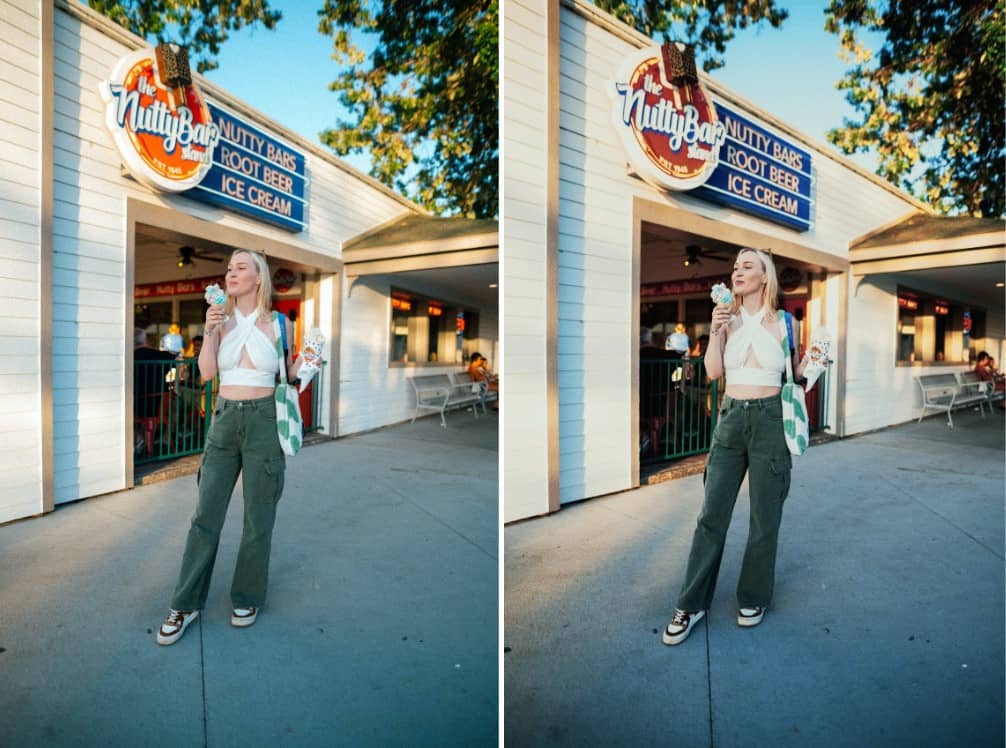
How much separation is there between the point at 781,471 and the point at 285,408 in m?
1.65

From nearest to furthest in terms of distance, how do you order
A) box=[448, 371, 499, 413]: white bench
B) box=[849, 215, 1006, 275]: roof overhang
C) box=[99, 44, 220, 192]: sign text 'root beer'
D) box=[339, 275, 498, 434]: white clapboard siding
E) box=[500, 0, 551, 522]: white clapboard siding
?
box=[500, 0, 551, 522]: white clapboard siding, box=[99, 44, 220, 192]: sign text 'root beer', box=[849, 215, 1006, 275]: roof overhang, box=[339, 275, 498, 434]: white clapboard siding, box=[448, 371, 499, 413]: white bench

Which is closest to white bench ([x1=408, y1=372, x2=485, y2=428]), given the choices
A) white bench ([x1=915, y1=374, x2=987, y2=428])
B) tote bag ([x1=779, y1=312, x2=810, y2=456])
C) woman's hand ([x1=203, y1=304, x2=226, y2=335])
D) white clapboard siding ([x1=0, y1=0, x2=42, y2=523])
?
white clapboard siding ([x1=0, y1=0, x2=42, y2=523])

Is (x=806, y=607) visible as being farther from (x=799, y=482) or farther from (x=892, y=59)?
(x=892, y=59)

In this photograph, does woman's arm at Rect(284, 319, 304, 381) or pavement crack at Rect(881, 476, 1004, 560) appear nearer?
woman's arm at Rect(284, 319, 304, 381)

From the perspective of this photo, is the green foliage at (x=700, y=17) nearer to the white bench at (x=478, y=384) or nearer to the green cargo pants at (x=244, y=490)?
the green cargo pants at (x=244, y=490)

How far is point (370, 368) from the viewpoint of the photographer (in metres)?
6.52

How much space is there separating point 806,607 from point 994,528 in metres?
1.68

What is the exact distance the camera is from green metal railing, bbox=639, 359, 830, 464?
174 inches

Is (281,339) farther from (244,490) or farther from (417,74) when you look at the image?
(417,74)

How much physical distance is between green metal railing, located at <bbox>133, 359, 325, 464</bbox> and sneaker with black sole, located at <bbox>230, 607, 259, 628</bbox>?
2.11 m

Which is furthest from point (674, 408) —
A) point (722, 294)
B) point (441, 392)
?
point (441, 392)

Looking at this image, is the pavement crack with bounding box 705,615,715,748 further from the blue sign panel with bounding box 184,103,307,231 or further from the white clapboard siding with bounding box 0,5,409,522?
the blue sign panel with bounding box 184,103,307,231

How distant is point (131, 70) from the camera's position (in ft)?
10.3

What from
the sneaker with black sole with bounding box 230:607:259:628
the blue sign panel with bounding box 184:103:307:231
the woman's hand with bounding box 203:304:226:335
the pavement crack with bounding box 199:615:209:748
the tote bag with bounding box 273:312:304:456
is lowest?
the pavement crack with bounding box 199:615:209:748
